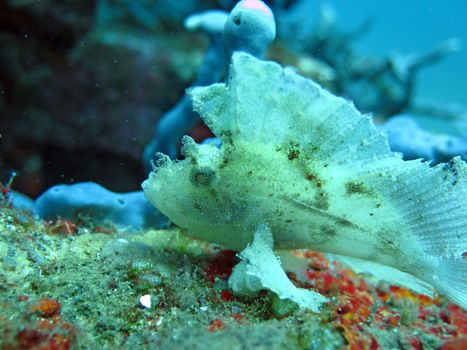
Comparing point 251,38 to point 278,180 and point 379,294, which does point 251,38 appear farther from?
point 379,294

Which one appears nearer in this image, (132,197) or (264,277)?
(264,277)

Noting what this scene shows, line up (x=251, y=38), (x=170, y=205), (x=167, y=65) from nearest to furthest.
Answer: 1. (x=170, y=205)
2. (x=251, y=38)
3. (x=167, y=65)

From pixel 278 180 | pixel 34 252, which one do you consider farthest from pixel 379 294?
pixel 34 252

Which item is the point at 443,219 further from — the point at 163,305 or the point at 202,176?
the point at 163,305

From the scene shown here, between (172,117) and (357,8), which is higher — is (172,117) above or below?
below

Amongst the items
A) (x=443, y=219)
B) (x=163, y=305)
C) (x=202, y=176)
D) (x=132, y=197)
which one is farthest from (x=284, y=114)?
(x=132, y=197)

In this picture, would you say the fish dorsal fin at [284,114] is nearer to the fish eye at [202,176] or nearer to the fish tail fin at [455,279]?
the fish eye at [202,176]

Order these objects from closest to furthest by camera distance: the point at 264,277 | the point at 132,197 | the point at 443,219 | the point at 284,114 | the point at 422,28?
the point at 264,277 < the point at 284,114 < the point at 443,219 < the point at 132,197 < the point at 422,28
